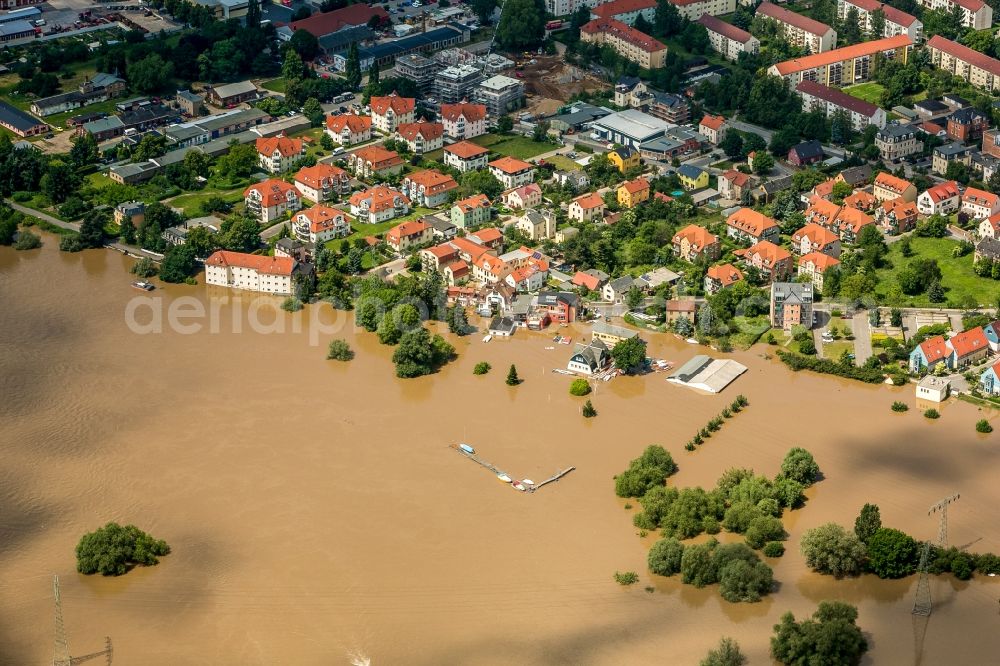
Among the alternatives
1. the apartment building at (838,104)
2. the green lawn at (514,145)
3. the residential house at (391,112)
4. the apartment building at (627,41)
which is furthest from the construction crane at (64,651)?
the apartment building at (627,41)

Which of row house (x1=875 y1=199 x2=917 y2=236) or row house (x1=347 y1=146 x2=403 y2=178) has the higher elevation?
row house (x1=347 y1=146 x2=403 y2=178)

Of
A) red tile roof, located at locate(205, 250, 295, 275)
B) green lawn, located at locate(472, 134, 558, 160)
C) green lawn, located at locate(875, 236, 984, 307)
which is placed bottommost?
green lawn, located at locate(875, 236, 984, 307)

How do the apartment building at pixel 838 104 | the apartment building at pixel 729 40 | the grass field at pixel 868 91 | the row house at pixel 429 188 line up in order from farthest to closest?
1. the apartment building at pixel 729 40
2. the grass field at pixel 868 91
3. the apartment building at pixel 838 104
4. the row house at pixel 429 188

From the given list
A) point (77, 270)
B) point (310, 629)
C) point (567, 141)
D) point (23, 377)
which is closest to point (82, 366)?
point (23, 377)

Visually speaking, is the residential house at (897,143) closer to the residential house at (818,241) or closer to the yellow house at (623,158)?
the residential house at (818,241)

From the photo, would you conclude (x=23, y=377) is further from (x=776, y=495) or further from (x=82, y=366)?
(x=776, y=495)

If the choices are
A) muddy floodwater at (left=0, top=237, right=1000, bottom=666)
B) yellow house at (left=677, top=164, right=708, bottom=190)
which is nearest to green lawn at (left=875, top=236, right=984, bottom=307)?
muddy floodwater at (left=0, top=237, right=1000, bottom=666)

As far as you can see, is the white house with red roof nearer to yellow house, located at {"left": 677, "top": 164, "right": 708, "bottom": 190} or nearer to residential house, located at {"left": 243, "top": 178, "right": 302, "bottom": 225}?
residential house, located at {"left": 243, "top": 178, "right": 302, "bottom": 225}
